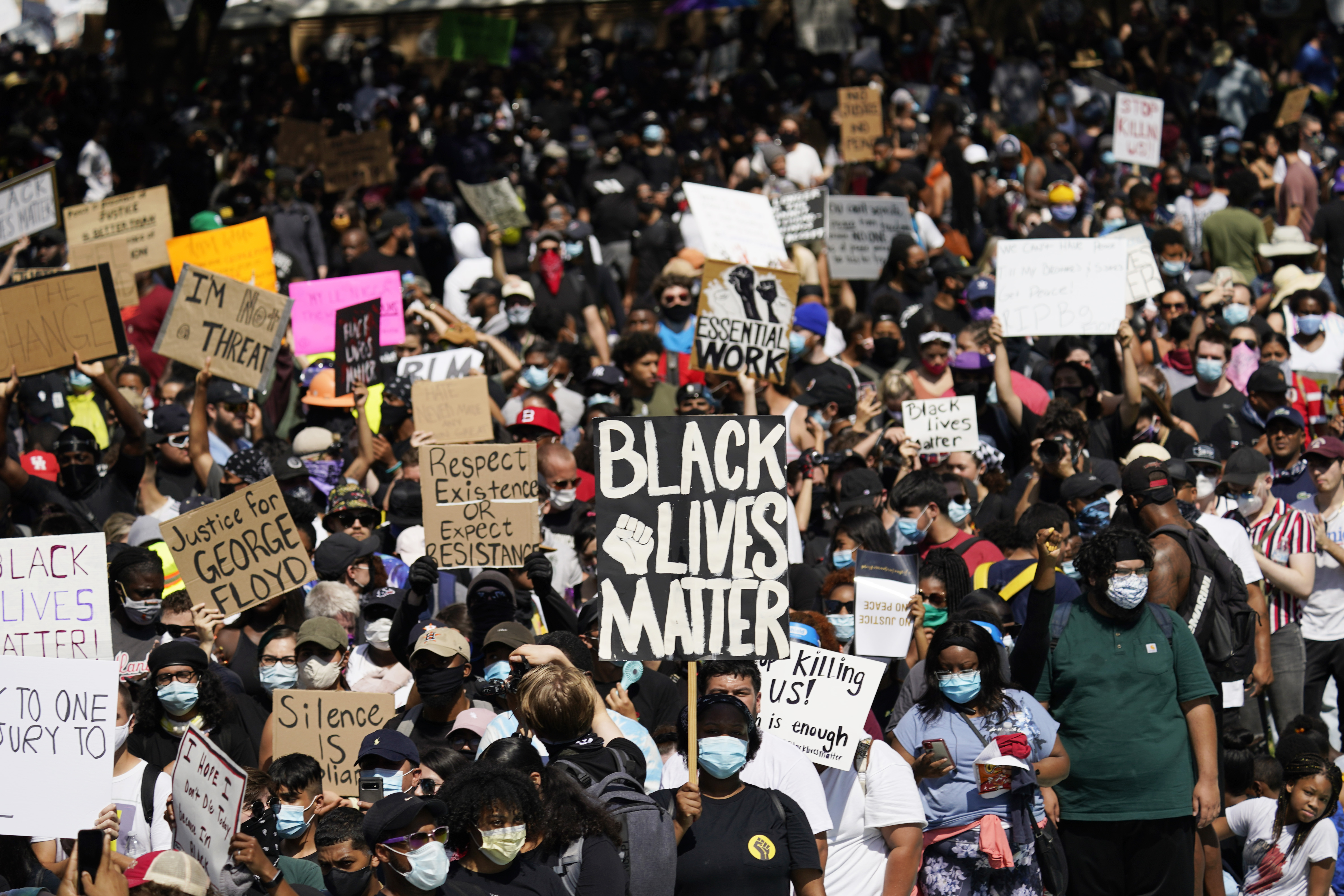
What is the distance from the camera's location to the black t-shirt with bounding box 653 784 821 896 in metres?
5.51

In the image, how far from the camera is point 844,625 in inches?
315

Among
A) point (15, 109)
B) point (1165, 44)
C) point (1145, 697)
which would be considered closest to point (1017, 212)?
point (1165, 44)

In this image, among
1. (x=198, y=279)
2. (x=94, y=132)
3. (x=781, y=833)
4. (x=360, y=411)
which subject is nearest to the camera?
(x=781, y=833)

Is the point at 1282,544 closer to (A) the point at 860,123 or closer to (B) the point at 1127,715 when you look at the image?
(B) the point at 1127,715

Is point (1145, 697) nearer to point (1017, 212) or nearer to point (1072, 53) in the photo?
point (1017, 212)

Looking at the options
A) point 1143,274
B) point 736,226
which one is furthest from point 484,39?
point 1143,274

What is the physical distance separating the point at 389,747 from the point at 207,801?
0.67m

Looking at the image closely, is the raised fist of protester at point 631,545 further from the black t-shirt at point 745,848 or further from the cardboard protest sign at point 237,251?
the cardboard protest sign at point 237,251

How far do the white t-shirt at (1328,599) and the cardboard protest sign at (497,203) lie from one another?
8.67 meters

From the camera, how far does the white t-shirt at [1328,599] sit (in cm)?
948

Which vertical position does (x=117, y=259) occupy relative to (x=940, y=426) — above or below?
above

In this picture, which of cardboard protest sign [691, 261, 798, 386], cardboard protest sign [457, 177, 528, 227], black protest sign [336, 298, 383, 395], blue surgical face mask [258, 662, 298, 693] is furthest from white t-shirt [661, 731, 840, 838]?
cardboard protest sign [457, 177, 528, 227]

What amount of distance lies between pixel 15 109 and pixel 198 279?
43.6 feet

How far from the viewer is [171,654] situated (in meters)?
6.87
